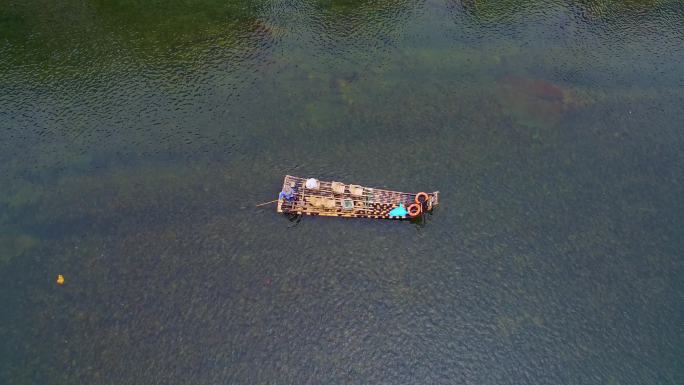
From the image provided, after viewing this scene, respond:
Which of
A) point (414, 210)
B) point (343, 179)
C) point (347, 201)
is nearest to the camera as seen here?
point (347, 201)

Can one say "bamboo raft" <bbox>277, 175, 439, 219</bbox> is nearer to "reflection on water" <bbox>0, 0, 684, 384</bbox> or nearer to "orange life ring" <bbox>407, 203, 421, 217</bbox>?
"orange life ring" <bbox>407, 203, 421, 217</bbox>

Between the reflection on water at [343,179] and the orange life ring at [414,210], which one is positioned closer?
the reflection on water at [343,179]

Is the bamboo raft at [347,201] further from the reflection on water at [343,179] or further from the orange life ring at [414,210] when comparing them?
the reflection on water at [343,179]

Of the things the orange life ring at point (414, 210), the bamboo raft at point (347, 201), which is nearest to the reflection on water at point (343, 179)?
the bamboo raft at point (347, 201)

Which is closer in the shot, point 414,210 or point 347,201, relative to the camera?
point 347,201

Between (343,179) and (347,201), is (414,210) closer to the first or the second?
(347,201)

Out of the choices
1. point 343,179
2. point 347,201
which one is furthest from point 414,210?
point 343,179
